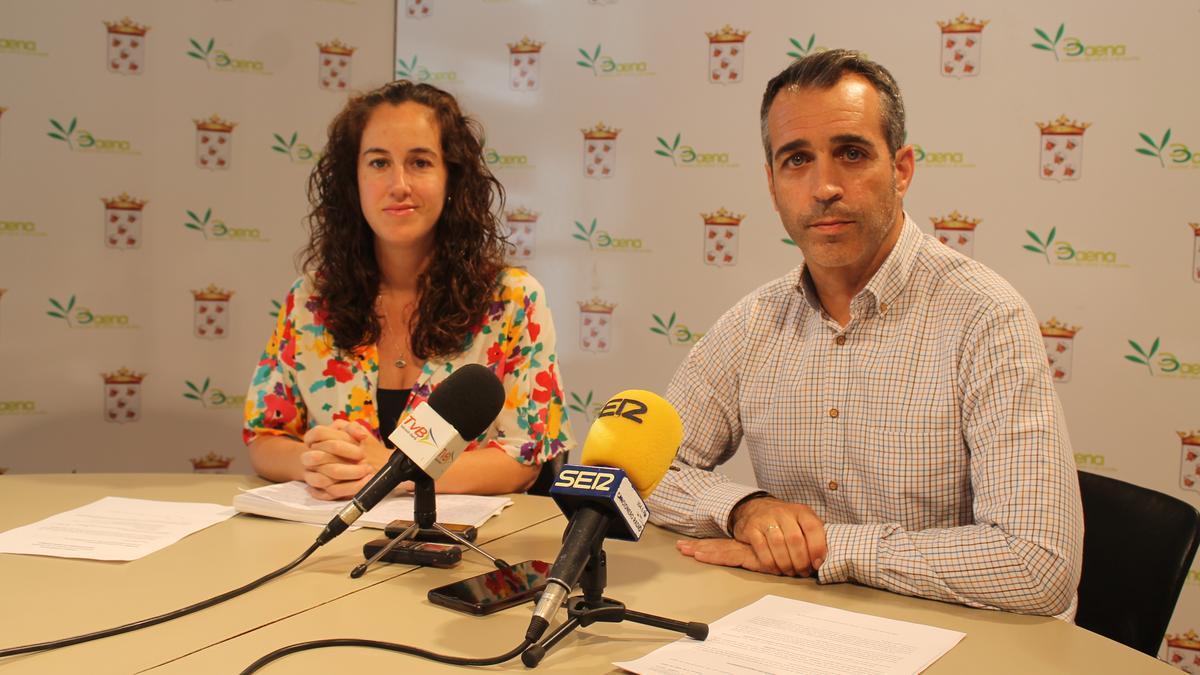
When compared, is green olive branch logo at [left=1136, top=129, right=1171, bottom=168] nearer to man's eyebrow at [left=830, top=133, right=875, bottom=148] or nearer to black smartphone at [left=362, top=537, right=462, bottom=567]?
man's eyebrow at [left=830, top=133, right=875, bottom=148]

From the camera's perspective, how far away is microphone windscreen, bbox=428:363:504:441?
1.35 m

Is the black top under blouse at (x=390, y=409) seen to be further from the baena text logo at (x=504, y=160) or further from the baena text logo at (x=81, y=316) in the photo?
the baena text logo at (x=81, y=316)

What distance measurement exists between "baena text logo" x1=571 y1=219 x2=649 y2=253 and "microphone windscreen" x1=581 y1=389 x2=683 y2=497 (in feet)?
6.83

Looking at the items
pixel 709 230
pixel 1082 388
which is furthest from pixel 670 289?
pixel 1082 388

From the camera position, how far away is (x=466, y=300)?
90.4 inches

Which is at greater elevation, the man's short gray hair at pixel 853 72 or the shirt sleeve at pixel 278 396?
the man's short gray hair at pixel 853 72

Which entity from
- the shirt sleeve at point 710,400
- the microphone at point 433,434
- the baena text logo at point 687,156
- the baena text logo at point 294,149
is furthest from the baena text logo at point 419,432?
the baena text logo at point 294,149

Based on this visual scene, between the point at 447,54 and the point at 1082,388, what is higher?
the point at 447,54

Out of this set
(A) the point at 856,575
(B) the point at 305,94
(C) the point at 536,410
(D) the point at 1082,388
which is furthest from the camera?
(B) the point at 305,94

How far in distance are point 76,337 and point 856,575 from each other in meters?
2.88

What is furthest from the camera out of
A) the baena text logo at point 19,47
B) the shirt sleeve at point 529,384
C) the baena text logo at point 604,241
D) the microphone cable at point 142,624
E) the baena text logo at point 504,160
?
the baena text logo at point 504,160

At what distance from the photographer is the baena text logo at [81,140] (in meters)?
3.12

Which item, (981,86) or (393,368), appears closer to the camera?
(393,368)

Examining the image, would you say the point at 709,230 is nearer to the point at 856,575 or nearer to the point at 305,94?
the point at 305,94
